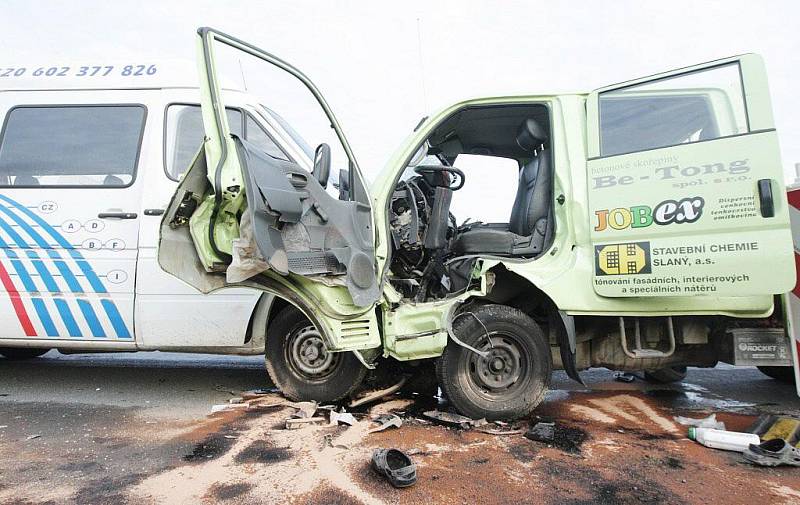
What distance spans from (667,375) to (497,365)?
2136 millimetres

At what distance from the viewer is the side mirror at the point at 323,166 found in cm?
356

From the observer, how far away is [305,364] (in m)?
3.92

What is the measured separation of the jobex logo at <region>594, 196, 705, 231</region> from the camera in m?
3.19

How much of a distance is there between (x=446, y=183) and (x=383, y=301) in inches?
48.0

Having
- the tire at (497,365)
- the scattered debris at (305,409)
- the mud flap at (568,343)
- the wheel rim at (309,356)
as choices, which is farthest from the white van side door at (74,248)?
the mud flap at (568,343)

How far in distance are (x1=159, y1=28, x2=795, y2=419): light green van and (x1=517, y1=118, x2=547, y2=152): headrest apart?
0.14 m

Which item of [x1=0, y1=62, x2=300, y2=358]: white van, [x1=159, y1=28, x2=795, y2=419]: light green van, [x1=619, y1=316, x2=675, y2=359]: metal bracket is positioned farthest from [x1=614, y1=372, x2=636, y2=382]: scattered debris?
[x1=0, y1=62, x2=300, y2=358]: white van

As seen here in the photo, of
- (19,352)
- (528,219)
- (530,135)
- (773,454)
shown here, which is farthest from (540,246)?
(19,352)

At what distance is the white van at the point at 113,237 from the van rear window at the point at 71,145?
0.01m

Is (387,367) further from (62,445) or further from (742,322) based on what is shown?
(742,322)

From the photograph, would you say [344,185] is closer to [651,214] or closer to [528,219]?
[528,219]

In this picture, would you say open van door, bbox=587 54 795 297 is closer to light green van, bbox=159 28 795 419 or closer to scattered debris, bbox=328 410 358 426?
light green van, bbox=159 28 795 419

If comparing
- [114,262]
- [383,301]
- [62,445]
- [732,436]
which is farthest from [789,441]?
[114,262]

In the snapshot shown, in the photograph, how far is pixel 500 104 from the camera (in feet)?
12.8
